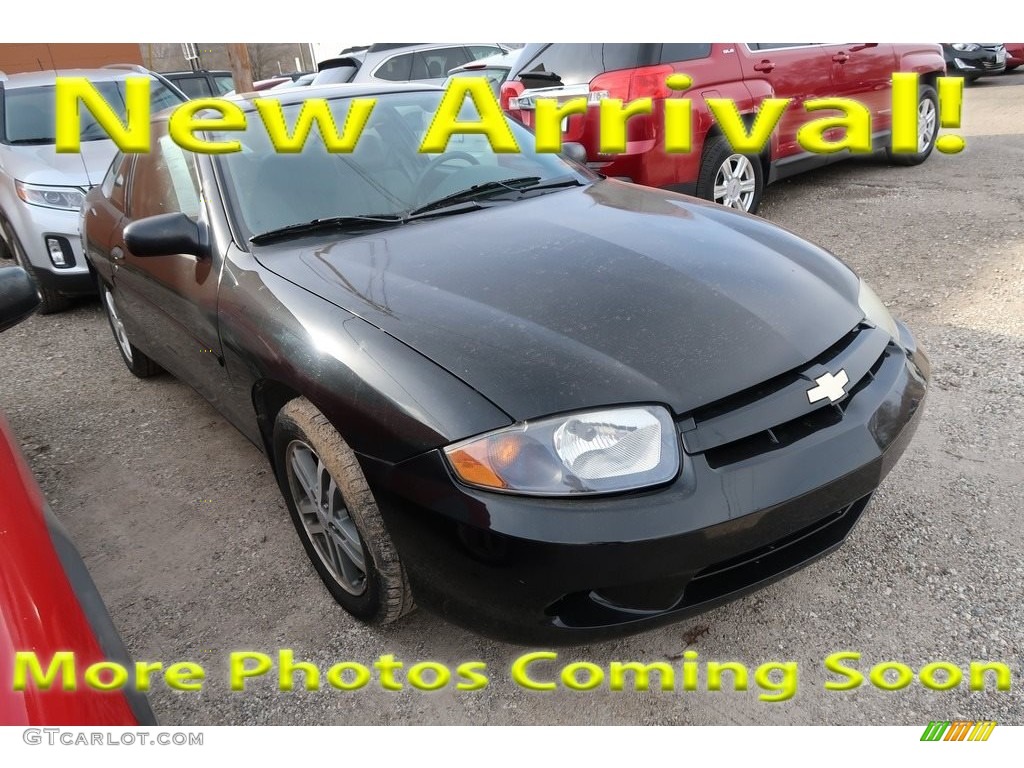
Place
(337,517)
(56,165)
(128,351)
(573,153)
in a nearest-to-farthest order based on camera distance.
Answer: (337,517) < (573,153) < (128,351) < (56,165)

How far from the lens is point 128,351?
13.4 feet

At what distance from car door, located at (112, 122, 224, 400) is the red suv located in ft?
8.98

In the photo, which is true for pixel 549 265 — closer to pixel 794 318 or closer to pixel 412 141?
pixel 794 318

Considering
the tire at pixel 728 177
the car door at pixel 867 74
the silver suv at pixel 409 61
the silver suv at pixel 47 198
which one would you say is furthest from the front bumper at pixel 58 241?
the car door at pixel 867 74

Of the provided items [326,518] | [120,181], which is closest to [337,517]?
[326,518]

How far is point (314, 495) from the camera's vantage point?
218cm

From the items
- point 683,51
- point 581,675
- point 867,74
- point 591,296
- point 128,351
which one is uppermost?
point 683,51

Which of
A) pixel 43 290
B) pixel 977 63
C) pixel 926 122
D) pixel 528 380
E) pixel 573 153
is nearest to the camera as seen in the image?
pixel 528 380

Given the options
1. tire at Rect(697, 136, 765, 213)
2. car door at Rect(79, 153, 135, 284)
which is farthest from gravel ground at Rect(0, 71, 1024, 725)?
tire at Rect(697, 136, 765, 213)

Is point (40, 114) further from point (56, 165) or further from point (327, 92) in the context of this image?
point (327, 92)

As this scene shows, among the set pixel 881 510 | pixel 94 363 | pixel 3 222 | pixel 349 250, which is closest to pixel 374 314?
pixel 349 250

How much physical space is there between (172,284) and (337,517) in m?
1.23

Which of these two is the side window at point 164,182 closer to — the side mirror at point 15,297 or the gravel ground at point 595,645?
the side mirror at point 15,297

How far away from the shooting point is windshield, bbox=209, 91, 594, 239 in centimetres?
248
